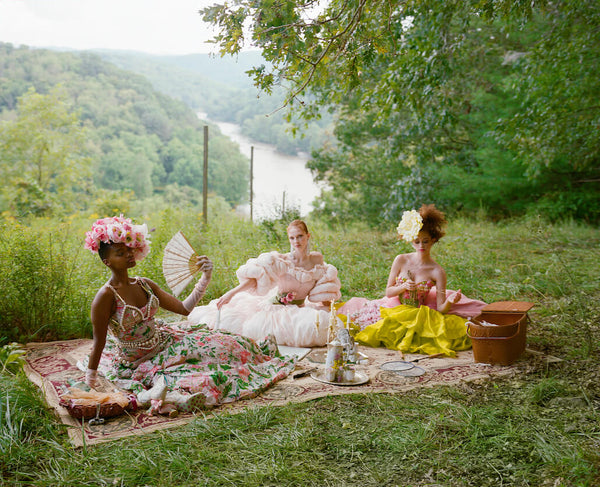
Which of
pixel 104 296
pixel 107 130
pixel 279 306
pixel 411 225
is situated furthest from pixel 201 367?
pixel 107 130

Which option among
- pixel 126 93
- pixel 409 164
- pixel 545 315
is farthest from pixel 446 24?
pixel 126 93

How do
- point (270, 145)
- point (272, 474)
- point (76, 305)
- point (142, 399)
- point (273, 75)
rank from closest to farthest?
point (272, 474)
point (142, 399)
point (273, 75)
point (76, 305)
point (270, 145)

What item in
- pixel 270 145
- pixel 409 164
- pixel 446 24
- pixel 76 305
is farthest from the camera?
pixel 270 145

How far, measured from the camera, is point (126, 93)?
2973 cm

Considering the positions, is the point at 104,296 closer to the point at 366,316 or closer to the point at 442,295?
the point at 366,316

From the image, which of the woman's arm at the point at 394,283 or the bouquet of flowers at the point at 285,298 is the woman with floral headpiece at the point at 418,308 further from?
the bouquet of flowers at the point at 285,298

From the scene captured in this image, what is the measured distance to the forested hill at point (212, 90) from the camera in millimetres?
27766

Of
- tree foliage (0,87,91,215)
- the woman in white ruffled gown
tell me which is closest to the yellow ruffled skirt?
the woman in white ruffled gown

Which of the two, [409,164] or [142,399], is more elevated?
[409,164]

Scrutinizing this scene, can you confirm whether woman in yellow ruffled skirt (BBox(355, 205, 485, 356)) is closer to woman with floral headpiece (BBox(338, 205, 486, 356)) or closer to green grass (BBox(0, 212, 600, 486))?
woman with floral headpiece (BBox(338, 205, 486, 356))

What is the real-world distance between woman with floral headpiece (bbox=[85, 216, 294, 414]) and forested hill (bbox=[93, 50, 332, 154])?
2206cm

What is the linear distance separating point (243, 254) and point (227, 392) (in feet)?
14.6

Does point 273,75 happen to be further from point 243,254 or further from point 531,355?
point 243,254

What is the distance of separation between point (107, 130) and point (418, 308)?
2611 centimetres
